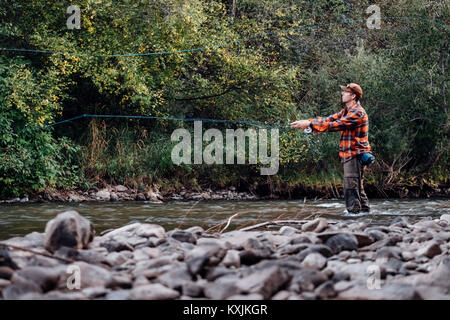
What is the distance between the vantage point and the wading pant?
7.18 m

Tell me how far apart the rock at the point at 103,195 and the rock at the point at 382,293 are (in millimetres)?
9793

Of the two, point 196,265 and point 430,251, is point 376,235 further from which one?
point 196,265

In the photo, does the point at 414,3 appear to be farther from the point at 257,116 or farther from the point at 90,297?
the point at 90,297

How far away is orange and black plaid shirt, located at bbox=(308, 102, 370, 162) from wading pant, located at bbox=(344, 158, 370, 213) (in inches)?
4.6

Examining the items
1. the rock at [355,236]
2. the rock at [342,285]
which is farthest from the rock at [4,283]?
the rock at [355,236]

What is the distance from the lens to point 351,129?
23.4 feet

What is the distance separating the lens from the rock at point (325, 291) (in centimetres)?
284

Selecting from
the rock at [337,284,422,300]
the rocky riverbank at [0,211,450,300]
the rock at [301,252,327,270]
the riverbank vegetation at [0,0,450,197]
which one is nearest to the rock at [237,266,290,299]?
the rocky riverbank at [0,211,450,300]

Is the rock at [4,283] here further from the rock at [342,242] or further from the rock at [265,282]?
the rock at [342,242]

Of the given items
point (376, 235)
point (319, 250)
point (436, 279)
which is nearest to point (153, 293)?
point (319, 250)

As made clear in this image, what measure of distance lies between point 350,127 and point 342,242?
3.20 metres

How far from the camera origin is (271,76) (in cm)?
1373

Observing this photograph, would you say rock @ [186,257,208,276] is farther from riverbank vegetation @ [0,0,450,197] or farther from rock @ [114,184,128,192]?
rock @ [114,184,128,192]

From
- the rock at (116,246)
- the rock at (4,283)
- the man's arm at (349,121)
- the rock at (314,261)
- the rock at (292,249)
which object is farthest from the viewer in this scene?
the man's arm at (349,121)
